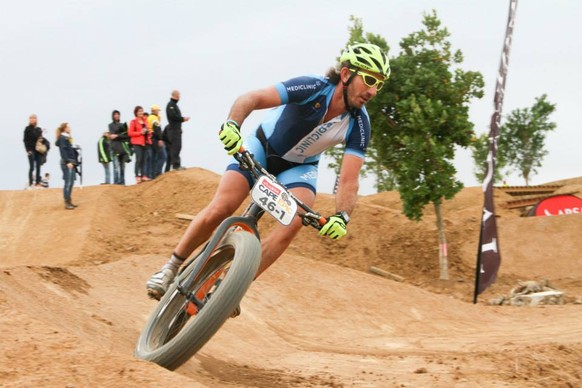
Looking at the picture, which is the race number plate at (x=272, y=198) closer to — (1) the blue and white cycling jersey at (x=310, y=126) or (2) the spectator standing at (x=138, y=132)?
(1) the blue and white cycling jersey at (x=310, y=126)

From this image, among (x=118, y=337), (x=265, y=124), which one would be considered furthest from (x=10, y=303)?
(x=265, y=124)

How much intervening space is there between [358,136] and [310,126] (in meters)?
0.42

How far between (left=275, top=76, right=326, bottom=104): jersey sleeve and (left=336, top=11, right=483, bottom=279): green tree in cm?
1426

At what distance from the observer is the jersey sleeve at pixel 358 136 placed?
21.2 ft

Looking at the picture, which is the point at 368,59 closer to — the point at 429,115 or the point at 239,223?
the point at 239,223

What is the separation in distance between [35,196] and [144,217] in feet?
10.7

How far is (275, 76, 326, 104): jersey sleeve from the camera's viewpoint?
623 cm

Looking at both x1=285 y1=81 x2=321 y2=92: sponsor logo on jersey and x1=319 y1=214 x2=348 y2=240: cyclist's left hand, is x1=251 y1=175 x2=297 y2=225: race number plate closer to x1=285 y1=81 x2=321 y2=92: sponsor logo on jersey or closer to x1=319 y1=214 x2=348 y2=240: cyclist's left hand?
x1=319 y1=214 x2=348 y2=240: cyclist's left hand

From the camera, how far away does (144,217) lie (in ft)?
65.2

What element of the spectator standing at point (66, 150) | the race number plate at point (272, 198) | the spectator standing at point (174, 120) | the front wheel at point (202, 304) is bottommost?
the front wheel at point (202, 304)

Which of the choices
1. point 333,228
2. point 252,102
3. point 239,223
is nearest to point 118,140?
point 252,102

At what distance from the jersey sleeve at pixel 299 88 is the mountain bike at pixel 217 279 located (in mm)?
824

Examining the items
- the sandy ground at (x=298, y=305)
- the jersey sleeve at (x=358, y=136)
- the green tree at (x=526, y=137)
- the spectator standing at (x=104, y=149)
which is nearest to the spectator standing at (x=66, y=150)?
the sandy ground at (x=298, y=305)

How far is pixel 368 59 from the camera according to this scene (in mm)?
6105
